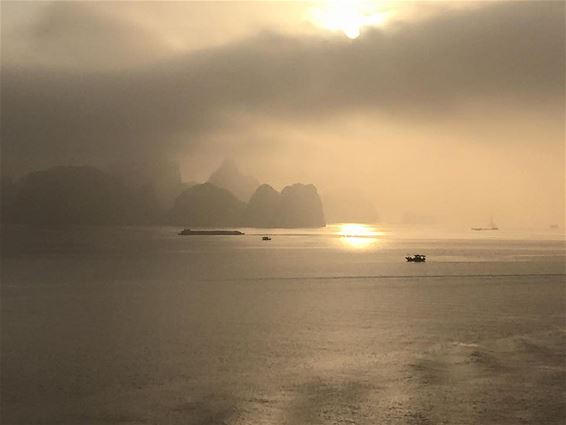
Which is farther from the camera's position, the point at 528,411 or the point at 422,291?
the point at 422,291

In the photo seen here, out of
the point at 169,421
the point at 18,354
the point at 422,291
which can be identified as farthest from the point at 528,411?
the point at 422,291

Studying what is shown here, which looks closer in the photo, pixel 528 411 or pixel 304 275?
pixel 528 411

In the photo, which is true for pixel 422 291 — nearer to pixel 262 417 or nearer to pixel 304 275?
pixel 304 275

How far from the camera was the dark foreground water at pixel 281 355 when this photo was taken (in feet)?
80.5

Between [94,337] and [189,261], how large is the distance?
82.1 m

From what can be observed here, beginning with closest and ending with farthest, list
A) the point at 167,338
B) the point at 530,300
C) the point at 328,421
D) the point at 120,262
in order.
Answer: the point at 328,421 → the point at 167,338 → the point at 530,300 → the point at 120,262

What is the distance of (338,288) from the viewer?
74.4 metres

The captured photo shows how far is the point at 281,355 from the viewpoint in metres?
34.7

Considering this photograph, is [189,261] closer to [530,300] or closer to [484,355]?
[530,300]

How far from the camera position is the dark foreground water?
2455 centimetres

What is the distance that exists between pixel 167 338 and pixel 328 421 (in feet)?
63.7

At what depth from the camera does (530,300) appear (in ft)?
202

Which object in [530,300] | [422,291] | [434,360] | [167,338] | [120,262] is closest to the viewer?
[434,360]

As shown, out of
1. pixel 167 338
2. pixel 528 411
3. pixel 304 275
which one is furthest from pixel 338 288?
pixel 528 411
